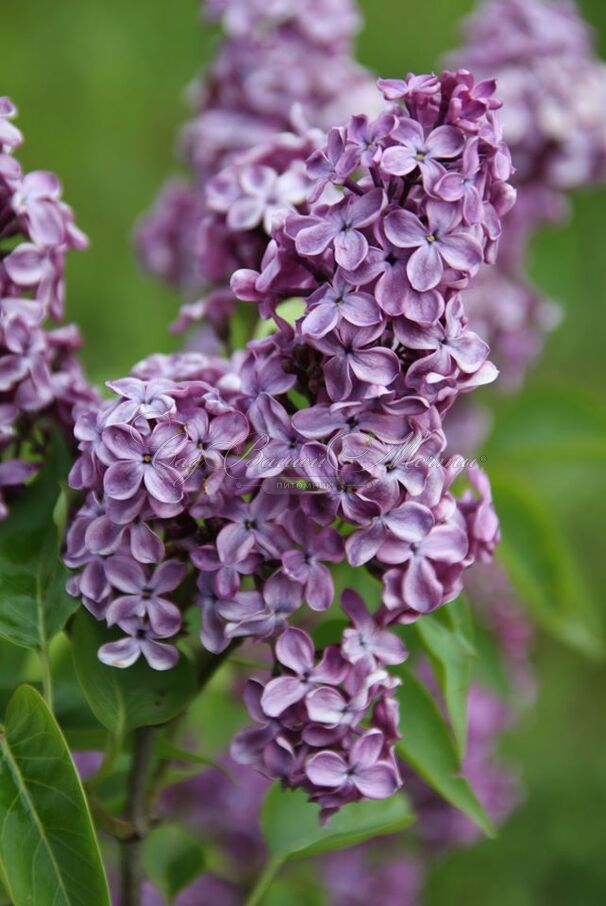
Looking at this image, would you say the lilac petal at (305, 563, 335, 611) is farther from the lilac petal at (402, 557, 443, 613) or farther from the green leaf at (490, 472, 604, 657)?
the green leaf at (490, 472, 604, 657)

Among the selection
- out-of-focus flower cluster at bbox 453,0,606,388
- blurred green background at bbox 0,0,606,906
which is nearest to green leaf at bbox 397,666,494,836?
out-of-focus flower cluster at bbox 453,0,606,388

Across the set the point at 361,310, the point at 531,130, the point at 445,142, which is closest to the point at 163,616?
the point at 361,310

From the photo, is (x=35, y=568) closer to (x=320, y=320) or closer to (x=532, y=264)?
(x=320, y=320)

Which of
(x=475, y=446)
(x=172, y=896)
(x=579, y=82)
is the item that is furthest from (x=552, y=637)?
(x=172, y=896)

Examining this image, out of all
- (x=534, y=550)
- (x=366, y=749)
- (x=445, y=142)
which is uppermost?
(x=445, y=142)

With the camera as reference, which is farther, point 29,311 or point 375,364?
point 29,311

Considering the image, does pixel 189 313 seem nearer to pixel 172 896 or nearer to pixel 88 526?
pixel 88 526
